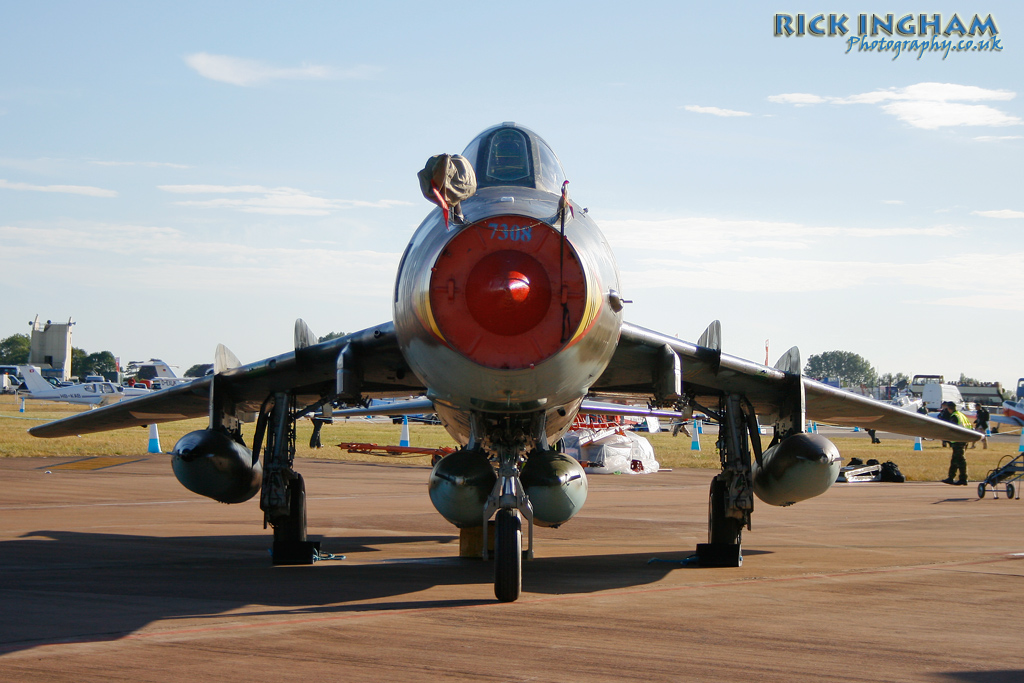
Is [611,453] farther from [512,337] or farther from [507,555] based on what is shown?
[512,337]

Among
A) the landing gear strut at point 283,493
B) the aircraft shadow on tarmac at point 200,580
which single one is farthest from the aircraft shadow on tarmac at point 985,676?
the landing gear strut at point 283,493

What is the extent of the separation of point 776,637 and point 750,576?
3.45 meters

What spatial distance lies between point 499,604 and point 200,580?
133 inches

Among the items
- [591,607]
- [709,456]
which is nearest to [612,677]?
[591,607]

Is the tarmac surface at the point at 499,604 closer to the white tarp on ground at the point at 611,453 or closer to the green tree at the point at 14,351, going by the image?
the white tarp on ground at the point at 611,453

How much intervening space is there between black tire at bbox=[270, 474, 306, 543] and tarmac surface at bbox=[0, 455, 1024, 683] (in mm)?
459

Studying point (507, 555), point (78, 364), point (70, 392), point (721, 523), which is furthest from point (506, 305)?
point (78, 364)

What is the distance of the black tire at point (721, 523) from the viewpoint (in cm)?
1084

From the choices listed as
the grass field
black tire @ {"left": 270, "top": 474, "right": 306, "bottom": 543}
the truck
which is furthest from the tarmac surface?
the truck

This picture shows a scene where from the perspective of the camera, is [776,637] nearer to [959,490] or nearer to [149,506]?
[149,506]

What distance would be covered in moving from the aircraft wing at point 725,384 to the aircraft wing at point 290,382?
8.19 feet

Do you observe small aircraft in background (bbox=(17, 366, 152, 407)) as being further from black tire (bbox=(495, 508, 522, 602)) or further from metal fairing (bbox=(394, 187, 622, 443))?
metal fairing (bbox=(394, 187, 622, 443))

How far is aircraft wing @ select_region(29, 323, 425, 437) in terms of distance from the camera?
995cm

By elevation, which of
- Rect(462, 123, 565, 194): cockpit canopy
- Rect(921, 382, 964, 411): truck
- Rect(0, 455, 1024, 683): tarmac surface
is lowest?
Rect(0, 455, 1024, 683): tarmac surface
